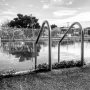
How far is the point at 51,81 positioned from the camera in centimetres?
358

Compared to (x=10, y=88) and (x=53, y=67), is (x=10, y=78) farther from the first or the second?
(x=53, y=67)

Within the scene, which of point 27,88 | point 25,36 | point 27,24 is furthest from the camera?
point 27,24

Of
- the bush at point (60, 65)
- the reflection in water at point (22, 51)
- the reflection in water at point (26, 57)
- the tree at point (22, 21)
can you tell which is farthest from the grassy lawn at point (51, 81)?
the tree at point (22, 21)

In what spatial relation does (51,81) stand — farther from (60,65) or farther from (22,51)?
(22,51)

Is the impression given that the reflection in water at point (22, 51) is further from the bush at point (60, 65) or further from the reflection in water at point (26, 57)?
the bush at point (60, 65)

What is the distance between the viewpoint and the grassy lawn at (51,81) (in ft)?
10.6

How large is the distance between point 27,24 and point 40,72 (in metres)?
65.0

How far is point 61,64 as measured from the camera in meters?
4.88

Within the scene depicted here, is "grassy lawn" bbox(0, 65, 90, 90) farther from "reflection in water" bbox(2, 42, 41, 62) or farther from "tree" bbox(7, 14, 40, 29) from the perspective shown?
"tree" bbox(7, 14, 40, 29)

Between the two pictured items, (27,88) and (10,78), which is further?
(10,78)

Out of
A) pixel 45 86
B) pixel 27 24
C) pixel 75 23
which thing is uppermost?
pixel 27 24

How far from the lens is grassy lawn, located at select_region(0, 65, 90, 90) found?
3238mm

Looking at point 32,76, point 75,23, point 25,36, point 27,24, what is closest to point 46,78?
point 32,76

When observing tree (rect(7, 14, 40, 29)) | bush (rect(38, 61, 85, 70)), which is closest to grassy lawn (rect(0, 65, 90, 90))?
bush (rect(38, 61, 85, 70))
